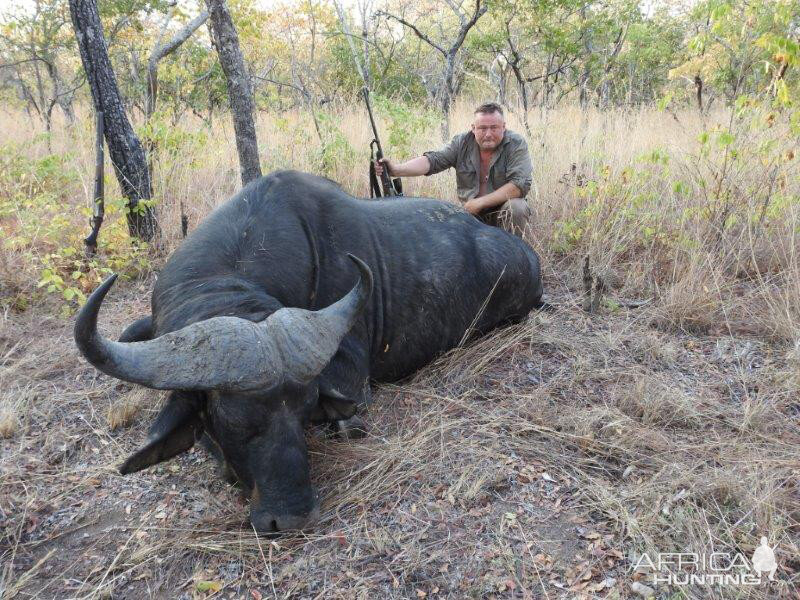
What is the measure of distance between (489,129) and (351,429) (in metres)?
3.50

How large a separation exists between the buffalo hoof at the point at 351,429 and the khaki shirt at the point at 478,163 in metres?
3.20

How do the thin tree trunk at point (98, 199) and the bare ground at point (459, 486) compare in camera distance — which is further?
the thin tree trunk at point (98, 199)

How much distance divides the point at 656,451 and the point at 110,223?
17.1 ft

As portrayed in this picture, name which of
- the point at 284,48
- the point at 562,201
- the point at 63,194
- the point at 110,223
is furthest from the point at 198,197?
the point at 284,48

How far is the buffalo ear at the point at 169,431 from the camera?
2.41 meters

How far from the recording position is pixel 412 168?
5754 mm

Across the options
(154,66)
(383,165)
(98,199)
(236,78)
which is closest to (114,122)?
(98,199)

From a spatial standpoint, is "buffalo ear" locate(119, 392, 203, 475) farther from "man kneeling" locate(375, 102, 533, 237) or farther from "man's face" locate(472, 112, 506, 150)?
"man's face" locate(472, 112, 506, 150)

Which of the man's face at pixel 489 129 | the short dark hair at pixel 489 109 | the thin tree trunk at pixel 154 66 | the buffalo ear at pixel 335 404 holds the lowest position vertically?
the buffalo ear at pixel 335 404

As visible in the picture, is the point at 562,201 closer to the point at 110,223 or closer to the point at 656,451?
the point at 656,451

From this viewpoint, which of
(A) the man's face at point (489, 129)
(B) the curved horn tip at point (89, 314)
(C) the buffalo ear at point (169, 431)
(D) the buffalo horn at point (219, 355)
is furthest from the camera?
(A) the man's face at point (489, 129)

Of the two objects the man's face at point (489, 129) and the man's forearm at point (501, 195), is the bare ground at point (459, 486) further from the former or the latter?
the man's face at point (489, 129)

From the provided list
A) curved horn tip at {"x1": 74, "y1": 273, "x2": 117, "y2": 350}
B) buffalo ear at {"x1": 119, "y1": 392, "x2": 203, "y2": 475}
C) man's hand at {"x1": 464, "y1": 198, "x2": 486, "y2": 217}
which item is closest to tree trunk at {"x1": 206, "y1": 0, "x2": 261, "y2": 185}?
man's hand at {"x1": 464, "y1": 198, "x2": 486, "y2": 217}

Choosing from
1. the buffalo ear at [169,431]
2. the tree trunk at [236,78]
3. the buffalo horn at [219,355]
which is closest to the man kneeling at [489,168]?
the tree trunk at [236,78]
